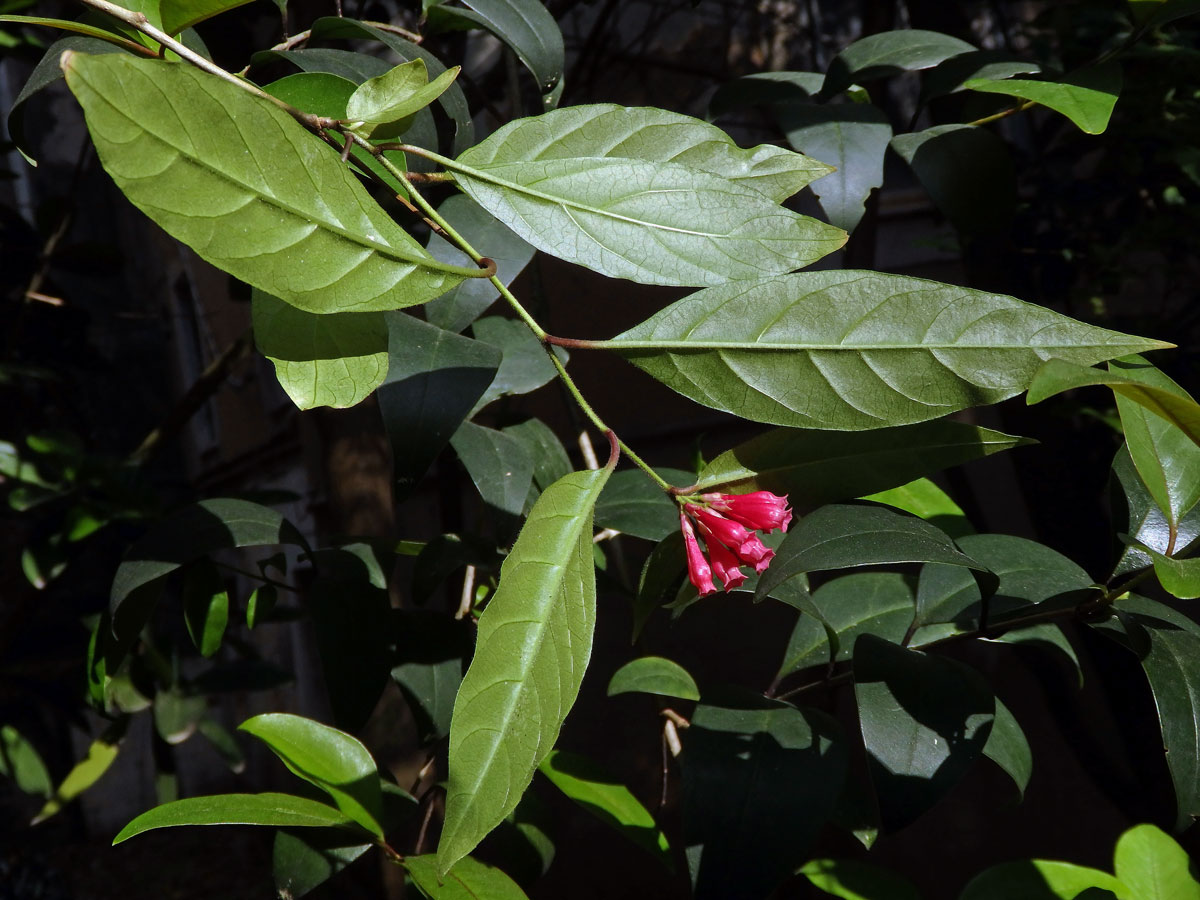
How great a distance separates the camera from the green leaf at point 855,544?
0.34 meters

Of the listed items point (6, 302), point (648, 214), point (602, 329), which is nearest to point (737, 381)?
point (648, 214)

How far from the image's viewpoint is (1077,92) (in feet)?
1.60

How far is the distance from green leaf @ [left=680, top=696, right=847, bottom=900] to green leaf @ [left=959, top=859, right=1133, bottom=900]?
202 mm

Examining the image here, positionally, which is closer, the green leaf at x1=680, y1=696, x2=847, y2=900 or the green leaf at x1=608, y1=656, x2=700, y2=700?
the green leaf at x1=680, y1=696, x2=847, y2=900

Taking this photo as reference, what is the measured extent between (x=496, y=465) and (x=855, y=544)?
211 mm

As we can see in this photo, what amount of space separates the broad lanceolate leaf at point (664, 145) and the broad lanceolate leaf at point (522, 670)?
0.54 ft

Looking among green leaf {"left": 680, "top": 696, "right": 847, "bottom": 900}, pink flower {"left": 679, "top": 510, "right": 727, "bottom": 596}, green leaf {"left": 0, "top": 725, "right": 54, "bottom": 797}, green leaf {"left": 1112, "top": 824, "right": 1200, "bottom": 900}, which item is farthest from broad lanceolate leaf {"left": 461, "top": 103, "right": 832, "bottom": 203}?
green leaf {"left": 0, "top": 725, "right": 54, "bottom": 797}

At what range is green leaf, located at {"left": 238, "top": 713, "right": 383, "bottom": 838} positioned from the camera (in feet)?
1.68

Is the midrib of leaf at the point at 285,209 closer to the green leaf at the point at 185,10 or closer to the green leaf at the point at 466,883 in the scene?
the green leaf at the point at 185,10

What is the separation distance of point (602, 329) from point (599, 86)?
0.51 m

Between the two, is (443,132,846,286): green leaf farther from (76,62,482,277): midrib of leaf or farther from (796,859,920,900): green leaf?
(796,859,920,900): green leaf

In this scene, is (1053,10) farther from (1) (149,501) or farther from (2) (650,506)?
(1) (149,501)

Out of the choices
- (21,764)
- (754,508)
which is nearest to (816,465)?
(754,508)

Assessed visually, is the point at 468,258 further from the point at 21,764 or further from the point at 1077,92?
the point at 21,764
